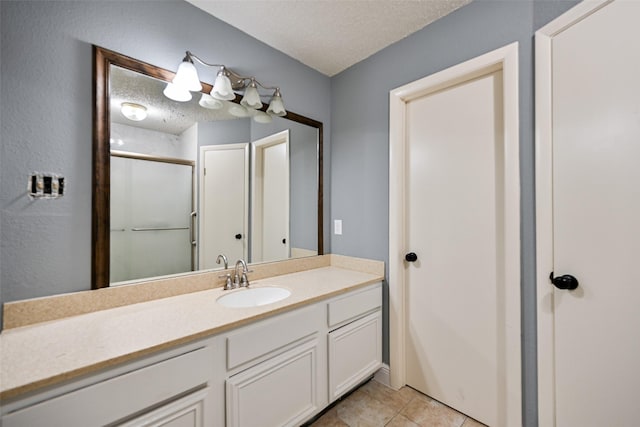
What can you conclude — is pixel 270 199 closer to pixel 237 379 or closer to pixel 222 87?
pixel 222 87

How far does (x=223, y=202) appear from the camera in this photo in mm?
1659

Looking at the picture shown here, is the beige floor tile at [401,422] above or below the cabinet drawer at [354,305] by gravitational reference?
below

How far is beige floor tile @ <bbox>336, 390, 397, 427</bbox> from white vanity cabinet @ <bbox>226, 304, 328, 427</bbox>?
24 cm

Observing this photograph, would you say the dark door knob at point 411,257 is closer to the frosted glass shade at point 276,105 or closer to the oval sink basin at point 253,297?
the oval sink basin at point 253,297

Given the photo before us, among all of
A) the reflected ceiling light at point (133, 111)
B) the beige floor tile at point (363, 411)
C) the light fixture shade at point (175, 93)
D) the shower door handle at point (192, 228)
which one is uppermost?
the light fixture shade at point (175, 93)

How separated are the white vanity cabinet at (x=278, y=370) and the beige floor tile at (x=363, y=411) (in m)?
0.24

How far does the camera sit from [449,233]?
1.62 m

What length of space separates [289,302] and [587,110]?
5.07 ft

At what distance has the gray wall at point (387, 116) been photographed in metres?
1.27

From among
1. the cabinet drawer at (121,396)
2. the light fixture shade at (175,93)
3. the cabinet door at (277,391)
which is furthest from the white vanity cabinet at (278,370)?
the light fixture shade at (175,93)

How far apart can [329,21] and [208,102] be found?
0.91 meters

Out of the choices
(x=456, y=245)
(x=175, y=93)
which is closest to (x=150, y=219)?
(x=175, y=93)

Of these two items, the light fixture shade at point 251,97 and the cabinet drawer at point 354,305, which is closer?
the cabinet drawer at point 354,305

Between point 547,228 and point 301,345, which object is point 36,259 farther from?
point 547,228
